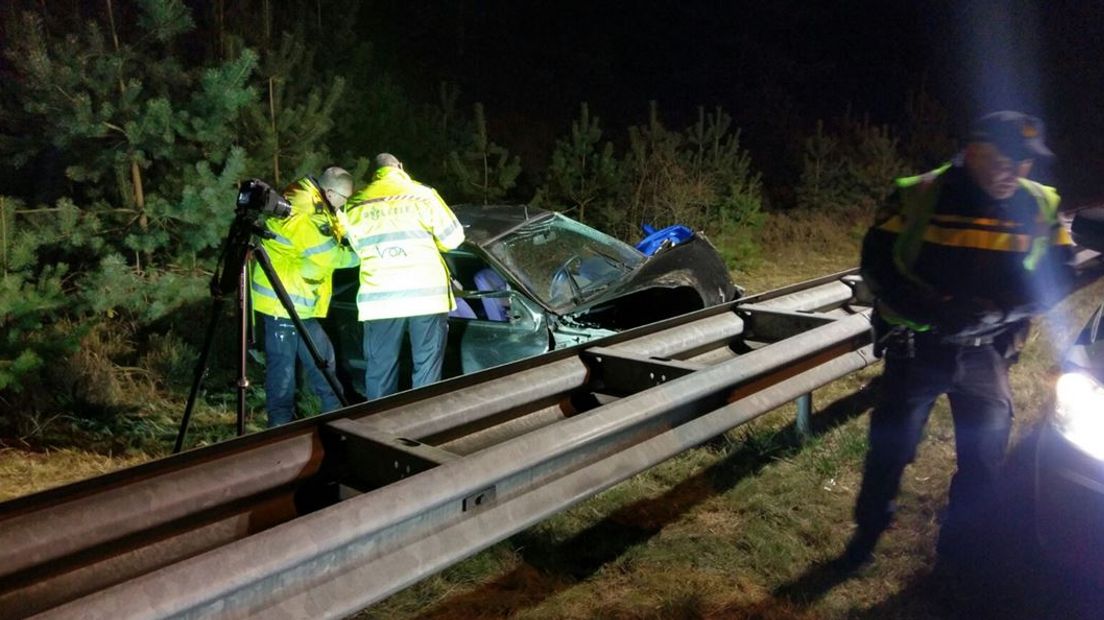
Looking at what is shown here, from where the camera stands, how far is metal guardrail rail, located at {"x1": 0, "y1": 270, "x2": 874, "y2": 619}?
173 centimetres

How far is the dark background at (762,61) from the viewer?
71.9 ft

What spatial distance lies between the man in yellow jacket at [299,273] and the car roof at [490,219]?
921 millimetres

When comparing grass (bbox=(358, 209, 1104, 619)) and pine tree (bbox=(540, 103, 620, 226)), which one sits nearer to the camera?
grass (bbox=(358, 209, 1104, 619))

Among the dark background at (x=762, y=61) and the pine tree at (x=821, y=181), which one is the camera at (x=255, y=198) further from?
the dark background at (x=762, y=61)

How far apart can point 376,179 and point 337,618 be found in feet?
10.8

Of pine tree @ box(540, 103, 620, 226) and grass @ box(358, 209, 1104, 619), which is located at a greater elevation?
pine tree @ box(540, 103, 620, 226)

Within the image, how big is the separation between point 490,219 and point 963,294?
136 inches

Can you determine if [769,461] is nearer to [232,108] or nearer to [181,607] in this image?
[181,607]

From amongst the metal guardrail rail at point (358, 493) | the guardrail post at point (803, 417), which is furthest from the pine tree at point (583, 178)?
the metal guardrail rail at point (358, 493)

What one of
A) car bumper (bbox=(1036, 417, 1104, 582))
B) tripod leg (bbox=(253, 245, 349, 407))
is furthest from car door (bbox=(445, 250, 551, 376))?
car bumper (bbox=(1036, 417, 1104, 582))

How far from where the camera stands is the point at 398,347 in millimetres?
4906

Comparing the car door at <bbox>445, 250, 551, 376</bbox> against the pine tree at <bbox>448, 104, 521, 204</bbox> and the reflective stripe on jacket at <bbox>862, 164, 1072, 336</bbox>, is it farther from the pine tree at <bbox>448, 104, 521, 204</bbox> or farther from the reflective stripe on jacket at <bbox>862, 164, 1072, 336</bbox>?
the pine tree at <bbox>448, 104, 521, 204</bbox>

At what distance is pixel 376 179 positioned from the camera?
4.77 meters

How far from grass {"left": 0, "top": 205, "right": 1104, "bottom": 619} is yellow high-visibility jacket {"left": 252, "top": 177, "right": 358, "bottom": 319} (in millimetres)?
1248
